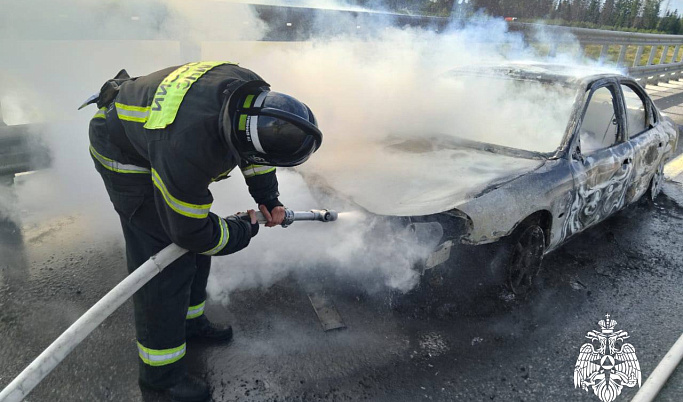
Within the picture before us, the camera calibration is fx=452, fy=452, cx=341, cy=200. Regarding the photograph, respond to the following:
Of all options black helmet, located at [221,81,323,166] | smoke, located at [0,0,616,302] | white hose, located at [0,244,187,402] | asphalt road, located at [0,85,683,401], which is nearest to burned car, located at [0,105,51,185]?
smoke, located at [0,0,616,302]

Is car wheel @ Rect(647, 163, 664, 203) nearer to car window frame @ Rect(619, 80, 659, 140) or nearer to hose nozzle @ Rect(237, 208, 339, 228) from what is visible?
car window frame @ Rect(619, 80, 659, 140)

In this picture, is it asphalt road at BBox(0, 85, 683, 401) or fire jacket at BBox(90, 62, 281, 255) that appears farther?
asphalt road at BBox(0, 85, 683, 401)

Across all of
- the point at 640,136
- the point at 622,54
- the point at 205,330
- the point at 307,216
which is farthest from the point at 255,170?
the point at 622,54

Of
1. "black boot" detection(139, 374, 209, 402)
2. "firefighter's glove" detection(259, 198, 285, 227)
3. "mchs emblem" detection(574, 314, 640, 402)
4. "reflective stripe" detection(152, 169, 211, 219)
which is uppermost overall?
"reflective stripe" detection(152, 169, 211, 219)

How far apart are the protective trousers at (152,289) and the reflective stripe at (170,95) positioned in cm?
40

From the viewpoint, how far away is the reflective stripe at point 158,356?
7.03ft

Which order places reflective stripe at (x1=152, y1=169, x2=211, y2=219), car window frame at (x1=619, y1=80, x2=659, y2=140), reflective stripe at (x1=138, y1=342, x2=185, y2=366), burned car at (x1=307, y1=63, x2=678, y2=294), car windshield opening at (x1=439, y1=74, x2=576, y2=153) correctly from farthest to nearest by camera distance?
car window frame at (x1=619, y1=80, x2=659, y2=140) < car windshield opening at (x1=439, y1=74, x2=576, y2=153) < burned car at (x1=307, y1=63, x2=678, y2=294) < reflective stripe at (x1=138, y1=342, x2=185, y2=366) < reflective stripe at (x1=152, y1=169, x2=211, y2=219)

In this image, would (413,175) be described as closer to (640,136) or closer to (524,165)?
(524,165)

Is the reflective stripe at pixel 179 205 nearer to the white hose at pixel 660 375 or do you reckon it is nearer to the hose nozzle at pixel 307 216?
the hose nozzle at pixel 307 216

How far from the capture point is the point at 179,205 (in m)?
1.80

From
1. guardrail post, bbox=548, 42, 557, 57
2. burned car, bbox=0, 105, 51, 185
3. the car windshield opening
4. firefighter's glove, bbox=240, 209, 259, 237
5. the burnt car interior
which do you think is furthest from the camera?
guardrail post, bbox=548, 42, 557, 57

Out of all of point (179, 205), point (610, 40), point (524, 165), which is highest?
point (610, 40)

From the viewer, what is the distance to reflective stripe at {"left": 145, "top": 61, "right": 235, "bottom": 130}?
5.84 ft

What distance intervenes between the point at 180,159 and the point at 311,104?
11.8 ft
